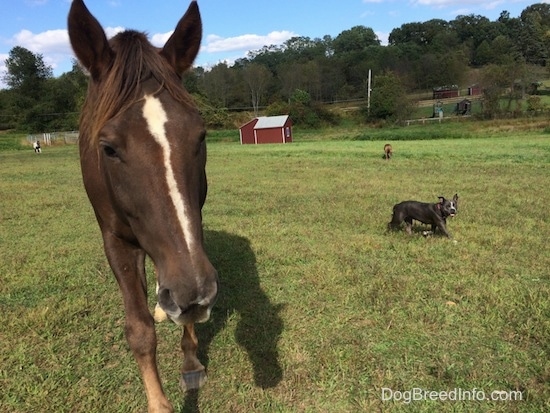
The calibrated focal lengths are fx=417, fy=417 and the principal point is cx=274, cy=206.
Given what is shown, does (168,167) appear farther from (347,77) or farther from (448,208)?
(347,77)

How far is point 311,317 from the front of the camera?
402cm

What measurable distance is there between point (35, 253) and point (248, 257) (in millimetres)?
3188

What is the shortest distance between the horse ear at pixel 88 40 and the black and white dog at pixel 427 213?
5525 mm

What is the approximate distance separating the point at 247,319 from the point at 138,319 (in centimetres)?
153

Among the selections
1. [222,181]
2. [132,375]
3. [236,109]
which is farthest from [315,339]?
[236,109]

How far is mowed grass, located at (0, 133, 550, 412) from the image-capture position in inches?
116

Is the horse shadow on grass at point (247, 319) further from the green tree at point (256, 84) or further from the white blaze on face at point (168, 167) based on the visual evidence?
the green tree at point (256, 84)

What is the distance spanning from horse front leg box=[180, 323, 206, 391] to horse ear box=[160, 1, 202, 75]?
176cm

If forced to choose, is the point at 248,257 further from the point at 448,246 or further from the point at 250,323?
the point at 448,246

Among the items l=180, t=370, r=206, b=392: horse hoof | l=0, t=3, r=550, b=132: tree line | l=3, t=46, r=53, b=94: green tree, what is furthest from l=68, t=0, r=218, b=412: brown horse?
l=3, t=46, r=53, b=94: green tree

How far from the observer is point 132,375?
3182mm

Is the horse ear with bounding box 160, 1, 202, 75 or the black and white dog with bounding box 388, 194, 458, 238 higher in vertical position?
the horse ear with bounding box 160, 1, 202, 75

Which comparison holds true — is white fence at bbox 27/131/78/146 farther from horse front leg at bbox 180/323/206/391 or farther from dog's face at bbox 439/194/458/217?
horse front leg at bbox 180/323/206/391

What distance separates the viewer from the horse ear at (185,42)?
2297mm
